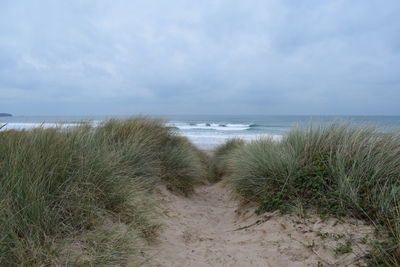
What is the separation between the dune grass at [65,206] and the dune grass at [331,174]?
189 cm

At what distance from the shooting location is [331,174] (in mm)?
3916

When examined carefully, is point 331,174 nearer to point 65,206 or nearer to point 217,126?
point 65,206

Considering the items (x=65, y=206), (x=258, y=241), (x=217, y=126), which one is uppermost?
(x=65, y=206)

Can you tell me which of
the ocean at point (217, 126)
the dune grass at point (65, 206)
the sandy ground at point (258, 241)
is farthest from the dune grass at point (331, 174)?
the dune grass at point (65, 206)

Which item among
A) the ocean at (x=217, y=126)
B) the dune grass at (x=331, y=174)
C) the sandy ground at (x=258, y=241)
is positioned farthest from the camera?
the ocean at (x=217, y=126)

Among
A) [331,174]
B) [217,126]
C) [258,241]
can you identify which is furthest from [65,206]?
[217,126]

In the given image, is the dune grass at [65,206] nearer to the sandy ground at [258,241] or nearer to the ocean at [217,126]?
the sandy ground at [258,241]

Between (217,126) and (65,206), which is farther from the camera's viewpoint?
(217,126)

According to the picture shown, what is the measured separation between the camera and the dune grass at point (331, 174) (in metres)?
3.31

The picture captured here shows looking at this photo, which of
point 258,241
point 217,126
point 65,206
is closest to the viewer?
point 65,206

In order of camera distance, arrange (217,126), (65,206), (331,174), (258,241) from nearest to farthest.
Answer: (65,206), (258,241), (331,174), (217,126)

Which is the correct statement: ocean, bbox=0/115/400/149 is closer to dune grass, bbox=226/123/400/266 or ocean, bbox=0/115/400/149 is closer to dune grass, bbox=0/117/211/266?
dune grass, bbox=226/123/400/266

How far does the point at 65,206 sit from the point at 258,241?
92.1 inches

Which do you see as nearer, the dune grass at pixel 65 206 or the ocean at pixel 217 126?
the dune grass at pixel 65 206
